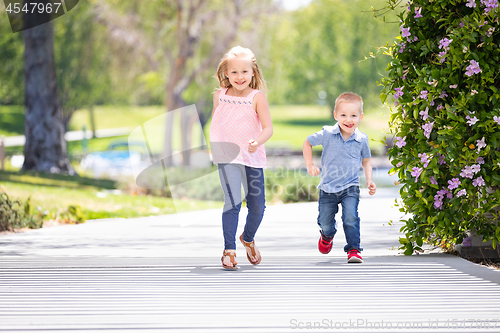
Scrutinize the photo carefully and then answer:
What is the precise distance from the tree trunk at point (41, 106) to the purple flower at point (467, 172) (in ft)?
50.1

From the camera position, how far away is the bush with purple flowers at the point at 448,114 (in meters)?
5.52

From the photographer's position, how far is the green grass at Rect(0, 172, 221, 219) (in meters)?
12.4

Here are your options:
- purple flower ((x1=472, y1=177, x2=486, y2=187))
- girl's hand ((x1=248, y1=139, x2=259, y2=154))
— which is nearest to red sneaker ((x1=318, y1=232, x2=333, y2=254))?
girl's hand ((x1=248, y1=139, x2=259, y2=154))

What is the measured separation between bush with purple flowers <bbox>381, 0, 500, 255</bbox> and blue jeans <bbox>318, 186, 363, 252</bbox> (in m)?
0.46

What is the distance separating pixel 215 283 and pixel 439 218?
6.88ft

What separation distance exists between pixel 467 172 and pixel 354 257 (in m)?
1.19

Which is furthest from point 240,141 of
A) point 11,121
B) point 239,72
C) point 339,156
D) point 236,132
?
point 11,121

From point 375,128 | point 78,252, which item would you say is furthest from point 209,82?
point 375,128

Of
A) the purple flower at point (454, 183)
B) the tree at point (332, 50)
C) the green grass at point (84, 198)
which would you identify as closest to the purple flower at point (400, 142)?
the purple flower at point (454, 183)

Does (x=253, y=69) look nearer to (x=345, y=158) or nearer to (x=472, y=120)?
(x=345, y=158)

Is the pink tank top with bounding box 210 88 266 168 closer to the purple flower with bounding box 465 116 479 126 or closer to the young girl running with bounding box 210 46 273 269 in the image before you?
the young girl running with bounding box 210 46 273 269

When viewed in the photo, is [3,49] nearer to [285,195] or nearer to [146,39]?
[146,39]

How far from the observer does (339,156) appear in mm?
6008

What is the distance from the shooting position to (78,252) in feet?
22.1
